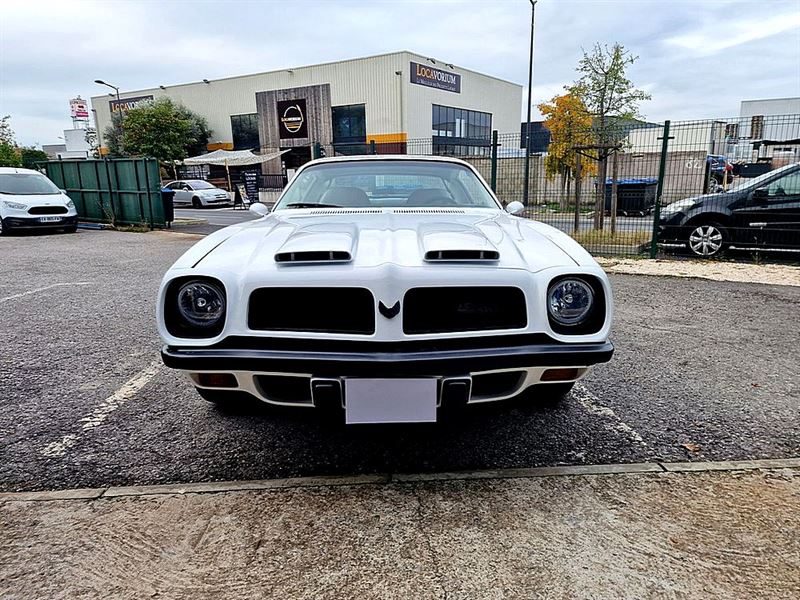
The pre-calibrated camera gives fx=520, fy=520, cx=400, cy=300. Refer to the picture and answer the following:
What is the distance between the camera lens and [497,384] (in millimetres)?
2209

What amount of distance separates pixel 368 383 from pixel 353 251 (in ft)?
1.87

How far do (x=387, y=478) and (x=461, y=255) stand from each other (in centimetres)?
107

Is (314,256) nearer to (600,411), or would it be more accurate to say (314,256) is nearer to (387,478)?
(387,478)

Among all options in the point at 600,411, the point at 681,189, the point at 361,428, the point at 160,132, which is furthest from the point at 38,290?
the point at 160,132

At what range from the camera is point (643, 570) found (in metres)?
1.81

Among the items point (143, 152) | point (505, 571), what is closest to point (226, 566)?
point (505, 571)

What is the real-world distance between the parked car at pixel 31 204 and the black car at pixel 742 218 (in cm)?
1372

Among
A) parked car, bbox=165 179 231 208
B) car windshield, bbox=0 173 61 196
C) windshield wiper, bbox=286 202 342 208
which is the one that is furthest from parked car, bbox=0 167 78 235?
windshield wiper, bbox=286 202 342 208

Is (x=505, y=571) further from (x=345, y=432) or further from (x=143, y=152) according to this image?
(x=143, y=152)

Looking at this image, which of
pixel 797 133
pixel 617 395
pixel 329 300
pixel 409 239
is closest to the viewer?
pixel 329 300

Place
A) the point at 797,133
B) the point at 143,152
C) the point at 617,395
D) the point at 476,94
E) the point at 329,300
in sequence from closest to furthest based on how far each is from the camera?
the point at 329,300 → the point at 617,395 → the point at 797,133 → the point at 143,152 → the point at 476,94

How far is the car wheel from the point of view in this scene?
848cm

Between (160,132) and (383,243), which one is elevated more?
(160,132)

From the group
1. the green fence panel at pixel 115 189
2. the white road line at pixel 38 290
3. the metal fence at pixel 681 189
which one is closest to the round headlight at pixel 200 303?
the white road line at pixel 38 290
